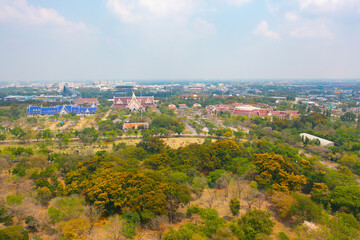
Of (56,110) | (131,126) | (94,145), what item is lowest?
(94,145)

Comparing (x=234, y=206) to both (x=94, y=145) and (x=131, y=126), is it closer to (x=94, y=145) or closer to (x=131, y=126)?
(x=94, y=145)

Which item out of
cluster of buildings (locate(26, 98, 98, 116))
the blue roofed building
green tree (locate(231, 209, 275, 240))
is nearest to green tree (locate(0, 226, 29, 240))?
green tree (locate(231, 209, 275, 240))

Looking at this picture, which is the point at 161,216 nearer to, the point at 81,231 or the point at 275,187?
the point at 81,231

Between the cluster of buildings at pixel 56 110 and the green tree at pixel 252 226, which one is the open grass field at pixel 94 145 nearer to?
the green tree at pixel 252 226

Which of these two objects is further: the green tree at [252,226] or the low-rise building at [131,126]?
the low-rise building at [131,126]

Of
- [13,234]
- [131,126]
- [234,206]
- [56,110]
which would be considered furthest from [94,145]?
[56,110]

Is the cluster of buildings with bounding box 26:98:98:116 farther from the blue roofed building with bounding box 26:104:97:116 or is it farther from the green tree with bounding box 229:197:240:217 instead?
the green tree with bounding box 229:197:240:217

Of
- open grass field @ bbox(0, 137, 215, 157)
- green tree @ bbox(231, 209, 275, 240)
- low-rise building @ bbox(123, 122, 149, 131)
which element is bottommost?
open grass field @ bbox(0, 137, 215, 157)

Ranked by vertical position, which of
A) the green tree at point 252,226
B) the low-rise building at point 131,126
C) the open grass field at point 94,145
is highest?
the green tree at point 252,226

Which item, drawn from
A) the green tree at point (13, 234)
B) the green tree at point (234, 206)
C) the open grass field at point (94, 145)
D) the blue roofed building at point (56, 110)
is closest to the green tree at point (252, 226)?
the green tree at point (234, 206)

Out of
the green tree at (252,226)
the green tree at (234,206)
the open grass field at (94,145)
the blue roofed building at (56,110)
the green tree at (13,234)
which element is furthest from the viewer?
the blue roofed building at (56,110)

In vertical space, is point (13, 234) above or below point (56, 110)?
above
